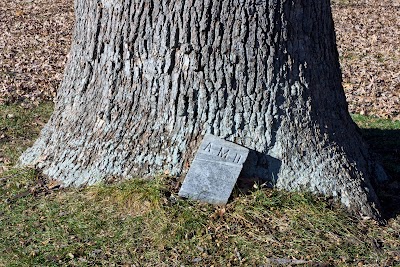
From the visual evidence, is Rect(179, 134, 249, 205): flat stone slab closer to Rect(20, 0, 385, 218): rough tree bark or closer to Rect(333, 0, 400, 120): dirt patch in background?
Rect(20, 0, 385, 218): rough tree bark

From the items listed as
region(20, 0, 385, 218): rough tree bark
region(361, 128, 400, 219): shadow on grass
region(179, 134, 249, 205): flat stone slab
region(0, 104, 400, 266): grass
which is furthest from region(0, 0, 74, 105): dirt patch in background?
region(361, 128, 400, 219): shadow on grass

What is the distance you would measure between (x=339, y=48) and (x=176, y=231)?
8.47 m

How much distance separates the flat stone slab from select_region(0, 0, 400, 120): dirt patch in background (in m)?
3.83

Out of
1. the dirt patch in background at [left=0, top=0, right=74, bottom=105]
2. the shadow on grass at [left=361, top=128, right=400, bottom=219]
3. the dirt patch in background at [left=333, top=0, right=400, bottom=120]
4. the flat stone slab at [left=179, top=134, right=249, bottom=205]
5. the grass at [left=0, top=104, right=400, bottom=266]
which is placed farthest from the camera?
the dirt patch in background at [left=0, top=0, right=74, bottom=105]

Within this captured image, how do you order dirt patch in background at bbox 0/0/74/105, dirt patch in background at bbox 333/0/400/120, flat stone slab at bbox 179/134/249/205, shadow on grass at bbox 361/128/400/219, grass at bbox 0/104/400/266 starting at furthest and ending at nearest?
dirt patch in background at bbox 0/0/74/105, dirt patch in background at bbox 333/0/400/120, shadow on grass at bbox 361/128/400/219, flat stone slab at bbox 179/134/249/205, grass at bbox 0/104/400/266

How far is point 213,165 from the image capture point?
4418 mm

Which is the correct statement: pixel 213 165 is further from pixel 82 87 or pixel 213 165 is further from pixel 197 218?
pixel 82 87

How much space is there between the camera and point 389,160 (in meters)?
5.71

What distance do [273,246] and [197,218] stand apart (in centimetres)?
55

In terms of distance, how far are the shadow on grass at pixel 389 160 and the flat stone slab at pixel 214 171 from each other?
4.04 feet

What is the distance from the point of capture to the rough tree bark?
4359 millimetres

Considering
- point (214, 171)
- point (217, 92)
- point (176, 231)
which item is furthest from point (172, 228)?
point (217, 92)

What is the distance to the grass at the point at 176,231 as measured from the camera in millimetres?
3967

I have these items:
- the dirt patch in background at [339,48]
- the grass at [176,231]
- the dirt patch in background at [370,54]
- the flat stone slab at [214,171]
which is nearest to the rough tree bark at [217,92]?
the flat stone slab at [214,171]
